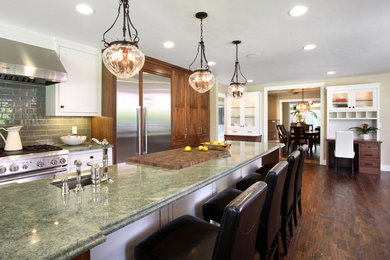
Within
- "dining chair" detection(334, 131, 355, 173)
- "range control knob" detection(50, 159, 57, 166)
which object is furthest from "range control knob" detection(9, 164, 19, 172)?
"dining chair" detection(334, 131, 355, 173)

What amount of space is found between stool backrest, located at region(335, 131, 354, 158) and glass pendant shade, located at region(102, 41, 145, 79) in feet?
16.5

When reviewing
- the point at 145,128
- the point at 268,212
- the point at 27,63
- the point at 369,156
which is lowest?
the point at 369,156

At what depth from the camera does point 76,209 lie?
88 centimetres

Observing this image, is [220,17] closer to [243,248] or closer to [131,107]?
[131,107]

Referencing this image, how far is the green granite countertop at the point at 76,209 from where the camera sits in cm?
64

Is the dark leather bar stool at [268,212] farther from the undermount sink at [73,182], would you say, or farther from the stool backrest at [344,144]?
the stool backrest at [344,144]

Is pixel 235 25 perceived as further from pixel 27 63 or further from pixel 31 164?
pixel 31 164

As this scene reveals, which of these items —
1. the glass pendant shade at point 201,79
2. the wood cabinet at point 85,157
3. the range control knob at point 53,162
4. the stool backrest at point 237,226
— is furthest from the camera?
the wood cabinet at point 85,157

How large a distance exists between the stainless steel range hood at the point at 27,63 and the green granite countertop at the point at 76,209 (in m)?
1.78

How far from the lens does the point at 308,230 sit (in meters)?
2.50

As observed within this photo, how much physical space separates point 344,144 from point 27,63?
5.97 meters

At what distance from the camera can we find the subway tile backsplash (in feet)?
9.35

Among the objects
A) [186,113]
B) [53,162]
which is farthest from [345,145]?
[53,162]

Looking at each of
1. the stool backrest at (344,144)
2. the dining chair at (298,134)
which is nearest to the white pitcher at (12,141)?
the stool backrest at (344,144)
